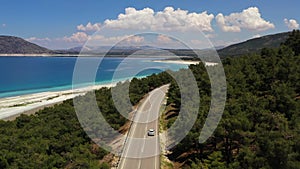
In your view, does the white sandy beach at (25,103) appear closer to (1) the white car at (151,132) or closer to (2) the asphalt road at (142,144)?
(2) the asphalt road at (142,144)

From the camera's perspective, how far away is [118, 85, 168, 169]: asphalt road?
26812 millimetres

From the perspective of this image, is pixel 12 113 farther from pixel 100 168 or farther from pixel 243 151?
pixel 243 151

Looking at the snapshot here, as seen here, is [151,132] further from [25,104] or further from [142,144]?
[25,104]

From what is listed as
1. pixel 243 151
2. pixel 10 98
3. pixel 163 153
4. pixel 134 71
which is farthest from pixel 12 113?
pixel 134 71

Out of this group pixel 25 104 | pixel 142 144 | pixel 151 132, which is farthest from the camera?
pixel 25 104

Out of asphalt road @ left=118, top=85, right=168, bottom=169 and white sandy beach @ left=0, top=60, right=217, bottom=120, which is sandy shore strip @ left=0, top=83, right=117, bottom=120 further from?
asphalt road @ left=118, top=85, right=168, bottom=169

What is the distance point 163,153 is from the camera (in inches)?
1185

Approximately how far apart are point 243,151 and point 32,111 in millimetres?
57579

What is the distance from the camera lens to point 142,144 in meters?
31.8

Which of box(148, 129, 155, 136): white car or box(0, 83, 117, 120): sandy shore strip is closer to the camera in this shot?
box(148, 129, 155, 136): white car

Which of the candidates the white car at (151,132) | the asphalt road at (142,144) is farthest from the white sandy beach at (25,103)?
the white car at (151,132)

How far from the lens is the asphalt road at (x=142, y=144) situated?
26.8 m

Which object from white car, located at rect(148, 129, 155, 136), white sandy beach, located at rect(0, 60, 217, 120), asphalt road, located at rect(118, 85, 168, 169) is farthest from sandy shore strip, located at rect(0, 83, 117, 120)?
white car, located at rect(148, 129, 155, 136)

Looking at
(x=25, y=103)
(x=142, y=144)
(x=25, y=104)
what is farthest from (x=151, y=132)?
(x=25, y=103)
